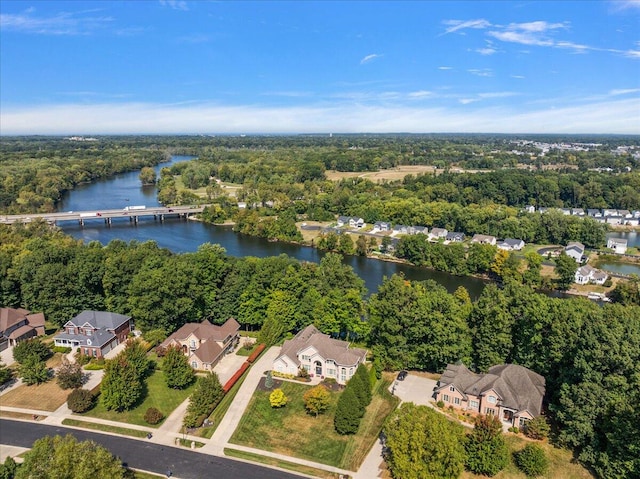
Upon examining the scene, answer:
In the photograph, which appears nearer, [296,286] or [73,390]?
[73,390]

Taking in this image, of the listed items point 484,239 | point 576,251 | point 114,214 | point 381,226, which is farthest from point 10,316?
point 576,251

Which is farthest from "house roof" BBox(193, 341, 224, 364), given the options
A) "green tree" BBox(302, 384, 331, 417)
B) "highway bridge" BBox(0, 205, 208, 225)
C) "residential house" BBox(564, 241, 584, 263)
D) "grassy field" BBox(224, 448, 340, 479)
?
"highway bridge" BBox(0, 205, 208, 225)

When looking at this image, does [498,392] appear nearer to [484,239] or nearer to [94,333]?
[94,333]

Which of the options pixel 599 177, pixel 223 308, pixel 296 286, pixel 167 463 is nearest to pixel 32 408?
pixel 167 463

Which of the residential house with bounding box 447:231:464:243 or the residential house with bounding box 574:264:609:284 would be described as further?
the residential house with bounding box 447:231:464:243

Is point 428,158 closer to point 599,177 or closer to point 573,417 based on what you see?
point 599,177

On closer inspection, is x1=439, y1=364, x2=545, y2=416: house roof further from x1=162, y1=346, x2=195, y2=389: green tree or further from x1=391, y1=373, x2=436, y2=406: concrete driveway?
x1=162, y1=346, x2=195, y2=389: green tree
